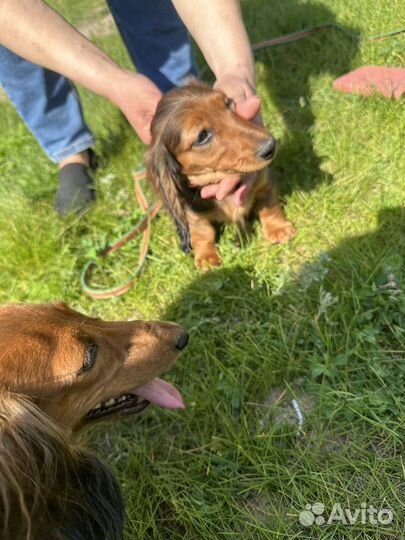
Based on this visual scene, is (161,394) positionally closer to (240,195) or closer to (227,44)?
(240,195)

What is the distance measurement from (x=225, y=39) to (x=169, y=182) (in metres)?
0.65

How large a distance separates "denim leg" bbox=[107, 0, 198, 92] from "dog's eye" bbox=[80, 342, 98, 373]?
75.4 inches

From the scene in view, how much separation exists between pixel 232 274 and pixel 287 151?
Answer: 0.89m

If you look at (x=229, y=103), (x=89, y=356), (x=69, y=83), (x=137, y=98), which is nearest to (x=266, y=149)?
(x=229, y=103)

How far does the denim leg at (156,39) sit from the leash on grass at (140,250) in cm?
63

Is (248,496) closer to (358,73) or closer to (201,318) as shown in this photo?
(201,318)

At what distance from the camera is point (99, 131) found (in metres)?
3.67

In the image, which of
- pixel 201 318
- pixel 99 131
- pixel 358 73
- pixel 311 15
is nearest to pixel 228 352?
pixel 201 318

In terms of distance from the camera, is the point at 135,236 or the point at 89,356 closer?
the point at 89,356

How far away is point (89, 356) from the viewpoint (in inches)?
59.7
